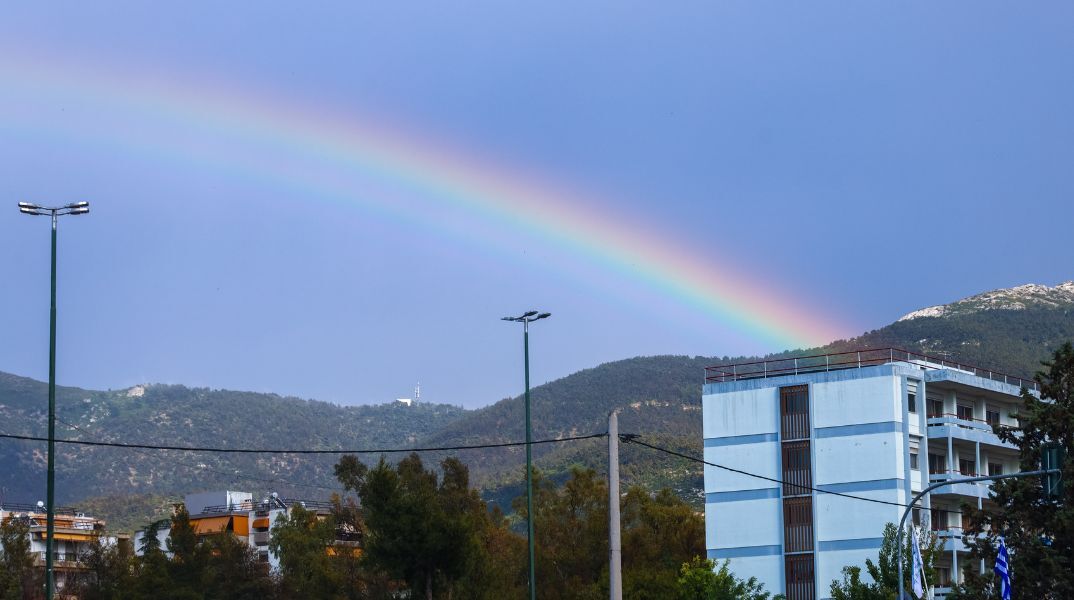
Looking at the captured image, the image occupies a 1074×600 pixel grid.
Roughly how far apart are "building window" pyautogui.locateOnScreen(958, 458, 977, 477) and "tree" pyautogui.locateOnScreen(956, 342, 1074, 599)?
33.1 m

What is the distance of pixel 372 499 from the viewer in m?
64.8

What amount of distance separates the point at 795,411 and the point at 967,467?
11.2 metres

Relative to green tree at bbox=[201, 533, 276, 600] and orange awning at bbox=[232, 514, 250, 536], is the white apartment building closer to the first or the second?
green tree at bbox=[201, 533, 276, 600]

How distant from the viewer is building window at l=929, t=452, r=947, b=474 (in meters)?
85.1

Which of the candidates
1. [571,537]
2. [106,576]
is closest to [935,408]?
[571,537]

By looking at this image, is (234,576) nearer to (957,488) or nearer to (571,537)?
(571,537)

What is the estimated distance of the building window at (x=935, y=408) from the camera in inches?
Answer: 3376

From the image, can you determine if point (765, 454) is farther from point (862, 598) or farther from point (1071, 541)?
point (1071, 541)

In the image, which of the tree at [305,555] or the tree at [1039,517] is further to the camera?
the tree at [305,555]

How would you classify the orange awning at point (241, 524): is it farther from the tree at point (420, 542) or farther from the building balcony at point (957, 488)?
the tree at point (420, 542)

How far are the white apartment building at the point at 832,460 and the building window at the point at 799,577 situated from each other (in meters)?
0.06

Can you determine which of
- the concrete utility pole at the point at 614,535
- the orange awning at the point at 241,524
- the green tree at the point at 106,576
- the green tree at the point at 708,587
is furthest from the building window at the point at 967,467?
the orange awning at the point at 241,524

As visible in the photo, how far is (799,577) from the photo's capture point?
83375mm

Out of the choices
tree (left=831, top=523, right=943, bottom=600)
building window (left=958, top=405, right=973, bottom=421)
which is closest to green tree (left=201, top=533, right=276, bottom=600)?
tree (left=831, top=523, right=943, bottom=600)
